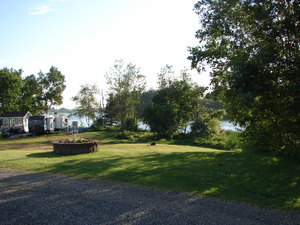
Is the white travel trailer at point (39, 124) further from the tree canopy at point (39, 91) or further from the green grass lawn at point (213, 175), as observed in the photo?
the green grass lawn at point (213, 175)

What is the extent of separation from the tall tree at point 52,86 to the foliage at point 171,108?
23221 millimetres

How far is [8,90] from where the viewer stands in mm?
41469

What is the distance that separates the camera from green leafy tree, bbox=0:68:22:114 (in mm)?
41625

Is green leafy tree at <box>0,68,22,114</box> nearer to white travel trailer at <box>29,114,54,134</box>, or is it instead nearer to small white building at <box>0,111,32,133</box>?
small white building at <box>0,111,32,133</box>

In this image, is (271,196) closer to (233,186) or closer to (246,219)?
(233,186)

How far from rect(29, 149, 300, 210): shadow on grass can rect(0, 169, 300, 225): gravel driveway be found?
26.5 inches

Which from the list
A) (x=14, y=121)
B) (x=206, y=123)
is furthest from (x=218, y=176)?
(x=14, y=121)

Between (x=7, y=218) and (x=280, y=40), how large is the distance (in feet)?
29.8

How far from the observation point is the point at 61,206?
5.48 meters

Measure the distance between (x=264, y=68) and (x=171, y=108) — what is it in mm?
22634

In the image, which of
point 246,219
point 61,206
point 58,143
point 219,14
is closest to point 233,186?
point 246,219

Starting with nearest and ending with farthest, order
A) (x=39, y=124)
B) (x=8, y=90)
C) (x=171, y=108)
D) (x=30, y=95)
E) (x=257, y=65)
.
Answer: (x=257, y=65) → (x=171, y=108) → (x=39, y=124) → (x=8, y=90) → (x=30, y=95)

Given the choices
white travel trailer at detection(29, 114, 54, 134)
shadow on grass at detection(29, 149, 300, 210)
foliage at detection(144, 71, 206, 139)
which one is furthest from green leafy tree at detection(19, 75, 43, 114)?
shadow on grass at detection(29, 149, 300, 210)

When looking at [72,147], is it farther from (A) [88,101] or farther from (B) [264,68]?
(A) [88,101]
